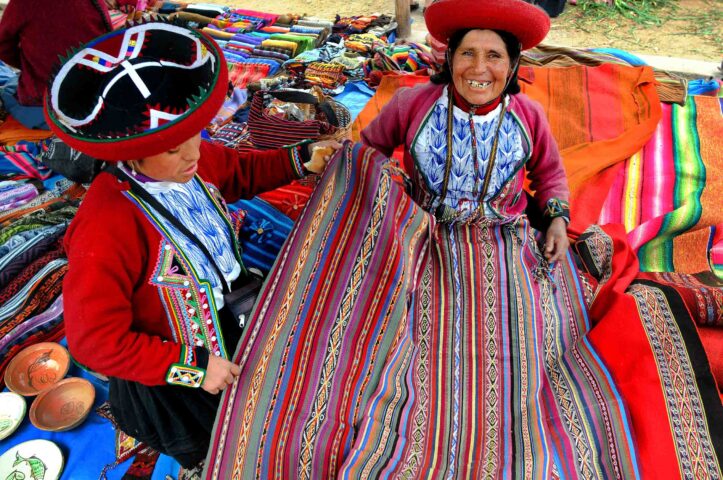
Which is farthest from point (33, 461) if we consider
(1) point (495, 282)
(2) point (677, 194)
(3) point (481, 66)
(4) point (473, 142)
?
(2) point (677, 194)

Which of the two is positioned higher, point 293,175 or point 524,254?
point 293,175

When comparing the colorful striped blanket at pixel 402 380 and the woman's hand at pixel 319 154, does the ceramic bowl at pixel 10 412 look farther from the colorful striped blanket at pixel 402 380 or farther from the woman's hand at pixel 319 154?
the woman's hand at pixel 319 154

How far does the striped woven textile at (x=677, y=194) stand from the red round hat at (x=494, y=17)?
1395 mm

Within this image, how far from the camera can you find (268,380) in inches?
62.7

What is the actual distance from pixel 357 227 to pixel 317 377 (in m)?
0.58

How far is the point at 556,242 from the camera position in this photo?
1974mm

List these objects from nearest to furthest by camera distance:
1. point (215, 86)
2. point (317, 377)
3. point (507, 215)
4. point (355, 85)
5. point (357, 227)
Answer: point (215, 86) < point (317, 377) < point (357, 227) < point (507, 215) < point (355, 85)

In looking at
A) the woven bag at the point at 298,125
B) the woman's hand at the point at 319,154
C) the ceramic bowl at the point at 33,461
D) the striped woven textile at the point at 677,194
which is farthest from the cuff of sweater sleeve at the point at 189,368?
the striped woven textile at the point at 677,194

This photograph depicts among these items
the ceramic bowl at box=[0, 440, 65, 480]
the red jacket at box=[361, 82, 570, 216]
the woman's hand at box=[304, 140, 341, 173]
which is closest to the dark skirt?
the ceramic bowl at box=[0, 440, 65, 480]

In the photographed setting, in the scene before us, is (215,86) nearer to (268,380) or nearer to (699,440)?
(268,380)

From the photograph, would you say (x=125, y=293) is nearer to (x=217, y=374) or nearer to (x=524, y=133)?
(x=217, y=374)

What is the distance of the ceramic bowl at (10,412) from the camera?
6.55 feet

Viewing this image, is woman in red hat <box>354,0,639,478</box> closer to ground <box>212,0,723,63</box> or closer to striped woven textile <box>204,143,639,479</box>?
striped woven textile <box>204,143,639,479</box>

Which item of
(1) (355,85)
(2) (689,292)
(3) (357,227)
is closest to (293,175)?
(3) (357,227)
